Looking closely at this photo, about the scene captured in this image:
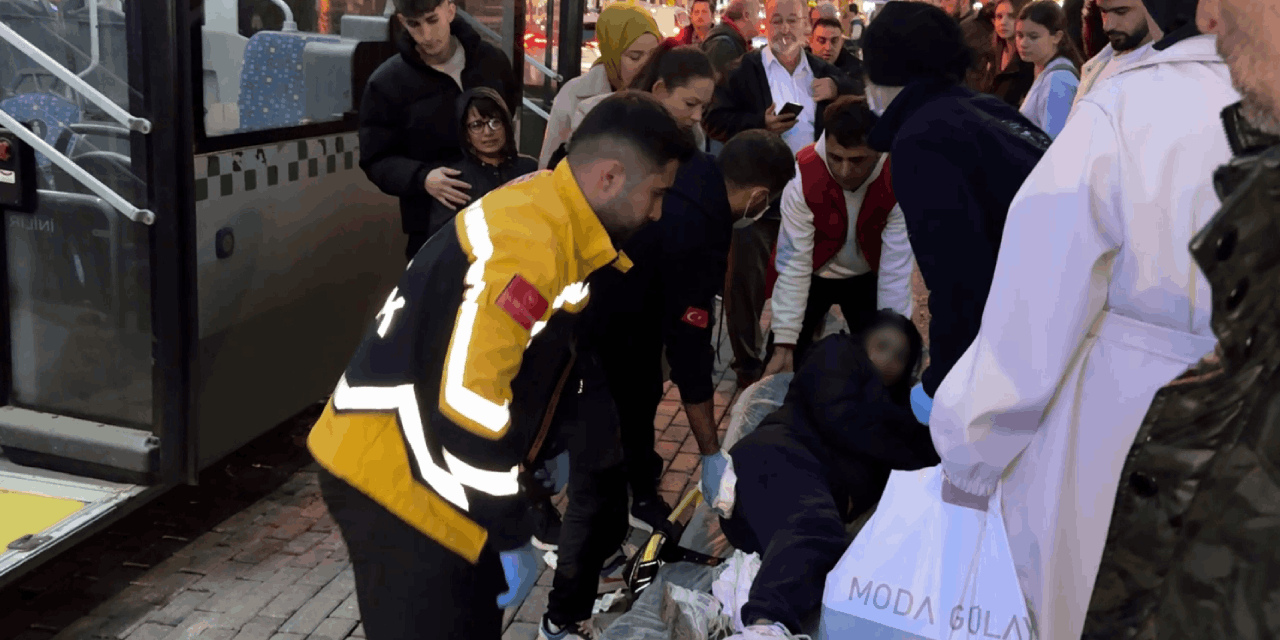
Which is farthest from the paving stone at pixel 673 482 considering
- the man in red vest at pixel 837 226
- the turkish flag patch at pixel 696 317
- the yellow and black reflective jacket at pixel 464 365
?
the yellow and black reflective jacket at pixel 464 365

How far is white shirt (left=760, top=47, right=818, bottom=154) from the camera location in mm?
6246

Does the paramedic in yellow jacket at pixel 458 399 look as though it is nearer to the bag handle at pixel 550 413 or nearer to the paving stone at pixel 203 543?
the bag handle at pixel 550 413

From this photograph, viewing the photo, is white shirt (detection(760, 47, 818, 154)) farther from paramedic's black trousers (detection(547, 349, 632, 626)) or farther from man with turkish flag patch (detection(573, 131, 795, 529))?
paramedic's black trousers (detection(547, 349, 632, 626))

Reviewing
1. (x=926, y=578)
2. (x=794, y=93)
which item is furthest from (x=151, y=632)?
(x=794, y=93)

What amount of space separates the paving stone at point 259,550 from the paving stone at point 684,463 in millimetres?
1733

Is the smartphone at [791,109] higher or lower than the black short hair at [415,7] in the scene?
lower

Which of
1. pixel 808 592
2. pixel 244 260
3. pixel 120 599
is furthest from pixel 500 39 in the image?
pixel 808 592

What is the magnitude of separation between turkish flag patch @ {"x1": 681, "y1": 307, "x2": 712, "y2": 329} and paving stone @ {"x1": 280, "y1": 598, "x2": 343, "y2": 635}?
1.49m

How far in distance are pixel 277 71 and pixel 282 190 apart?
46cm

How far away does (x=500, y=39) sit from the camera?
611 cm

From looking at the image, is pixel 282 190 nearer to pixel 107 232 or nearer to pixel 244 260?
pixel 244 260

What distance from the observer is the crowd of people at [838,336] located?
1.31 m

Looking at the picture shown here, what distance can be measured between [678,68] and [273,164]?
160cm

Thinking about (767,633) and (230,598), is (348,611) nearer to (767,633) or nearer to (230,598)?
(230,598)
